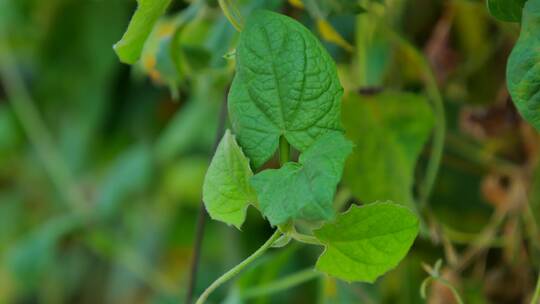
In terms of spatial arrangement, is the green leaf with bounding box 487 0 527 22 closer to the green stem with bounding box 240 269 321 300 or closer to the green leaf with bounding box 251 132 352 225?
the green leaf with bounding box 251 132 352 225

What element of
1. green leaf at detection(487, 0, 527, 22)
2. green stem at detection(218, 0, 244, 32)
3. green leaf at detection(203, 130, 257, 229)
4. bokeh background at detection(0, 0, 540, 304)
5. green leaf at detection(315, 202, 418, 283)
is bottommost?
bokeh background at detection(0, 0, 540, 304)

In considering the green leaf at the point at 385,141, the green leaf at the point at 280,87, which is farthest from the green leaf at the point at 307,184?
the green leaf at the point at 385,141

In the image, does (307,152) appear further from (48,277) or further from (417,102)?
(48,277)

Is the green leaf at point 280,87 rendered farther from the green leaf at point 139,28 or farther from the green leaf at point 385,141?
the green leaf at point 385,141

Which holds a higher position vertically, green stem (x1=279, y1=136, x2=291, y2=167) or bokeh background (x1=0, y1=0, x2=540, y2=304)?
green stem (x1=279, y1=136, x2=291, y2=167)

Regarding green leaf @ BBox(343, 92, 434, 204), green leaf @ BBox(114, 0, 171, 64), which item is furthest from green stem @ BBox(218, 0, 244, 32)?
green leaf @ BBox(343, 92, 434, 204)

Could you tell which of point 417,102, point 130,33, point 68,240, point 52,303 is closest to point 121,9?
point 68,240
